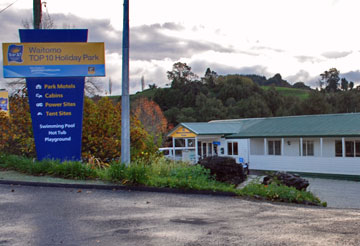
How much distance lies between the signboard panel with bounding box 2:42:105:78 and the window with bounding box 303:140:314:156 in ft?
66.6

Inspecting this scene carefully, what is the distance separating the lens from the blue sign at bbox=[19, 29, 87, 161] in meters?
13.8

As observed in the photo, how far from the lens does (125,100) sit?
11867 mm

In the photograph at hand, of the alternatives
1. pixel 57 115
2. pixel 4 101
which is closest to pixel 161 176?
pixel 57 115

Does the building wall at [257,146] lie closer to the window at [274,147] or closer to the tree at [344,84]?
the window at [274,147]

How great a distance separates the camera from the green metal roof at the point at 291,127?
90.6 feet

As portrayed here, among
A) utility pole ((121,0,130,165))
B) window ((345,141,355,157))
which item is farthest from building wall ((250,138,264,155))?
utility pole ((121,0,130,165))

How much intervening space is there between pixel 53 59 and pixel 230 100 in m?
59.7

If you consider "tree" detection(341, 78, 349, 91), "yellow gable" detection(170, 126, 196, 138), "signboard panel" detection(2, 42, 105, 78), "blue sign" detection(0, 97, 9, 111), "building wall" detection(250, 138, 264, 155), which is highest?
"tree" detection(341, 78, 349, 91)

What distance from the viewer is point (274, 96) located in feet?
245

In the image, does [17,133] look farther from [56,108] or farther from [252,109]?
[252,109]

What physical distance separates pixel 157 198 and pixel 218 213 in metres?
2.04

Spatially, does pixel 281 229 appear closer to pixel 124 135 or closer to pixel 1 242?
pixel 1 242

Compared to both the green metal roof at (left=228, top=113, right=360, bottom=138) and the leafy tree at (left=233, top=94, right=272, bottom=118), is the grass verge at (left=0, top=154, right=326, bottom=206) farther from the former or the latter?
the leafy tree at (left=233, top=94, right=272, bottom=118)

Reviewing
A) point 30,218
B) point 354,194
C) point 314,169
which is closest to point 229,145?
point 314,169
